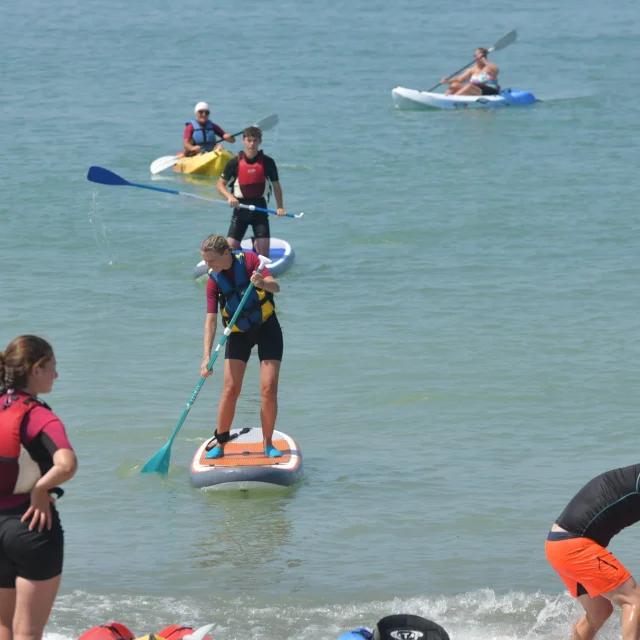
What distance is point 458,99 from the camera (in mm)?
26734

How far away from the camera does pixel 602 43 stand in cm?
3578

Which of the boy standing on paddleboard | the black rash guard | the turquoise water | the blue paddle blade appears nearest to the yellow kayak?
the turquoise water

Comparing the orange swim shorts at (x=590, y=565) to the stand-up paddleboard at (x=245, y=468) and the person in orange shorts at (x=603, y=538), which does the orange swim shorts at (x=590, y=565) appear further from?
the stand-up paddleboard at (x=245, y=468)

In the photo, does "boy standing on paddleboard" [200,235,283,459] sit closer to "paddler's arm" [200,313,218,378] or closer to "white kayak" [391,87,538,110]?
"paddler's arm" [200,313,218,378]

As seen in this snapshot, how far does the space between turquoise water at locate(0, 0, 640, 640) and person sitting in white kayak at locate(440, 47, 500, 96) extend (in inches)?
23.0

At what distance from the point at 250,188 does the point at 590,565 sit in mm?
8078

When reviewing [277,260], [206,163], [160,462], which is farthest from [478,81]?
[160,462]

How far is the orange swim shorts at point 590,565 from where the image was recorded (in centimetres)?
Result: 557

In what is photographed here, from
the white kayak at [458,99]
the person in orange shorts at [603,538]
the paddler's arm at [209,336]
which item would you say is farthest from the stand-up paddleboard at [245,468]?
the white kayak at [458,99]

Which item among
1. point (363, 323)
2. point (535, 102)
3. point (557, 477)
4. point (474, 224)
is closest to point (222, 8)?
point (535, 102)

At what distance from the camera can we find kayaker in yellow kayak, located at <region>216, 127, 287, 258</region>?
12680mm

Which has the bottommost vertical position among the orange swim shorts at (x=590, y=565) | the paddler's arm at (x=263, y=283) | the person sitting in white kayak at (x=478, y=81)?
the person sitting in white kayak at (x=478, y=81)

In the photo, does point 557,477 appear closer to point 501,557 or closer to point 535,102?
point 501,557

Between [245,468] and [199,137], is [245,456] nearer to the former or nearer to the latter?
[245,468]
